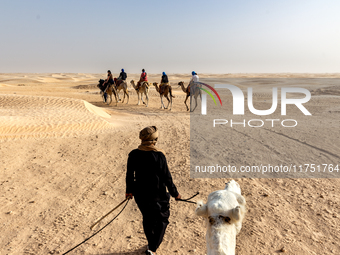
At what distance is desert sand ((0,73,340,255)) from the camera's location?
4.24 meters

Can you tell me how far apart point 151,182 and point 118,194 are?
2587 mm

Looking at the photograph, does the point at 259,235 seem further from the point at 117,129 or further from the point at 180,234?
the point at 117,129

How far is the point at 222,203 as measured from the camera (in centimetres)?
181

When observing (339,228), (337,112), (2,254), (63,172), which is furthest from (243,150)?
(337,112)

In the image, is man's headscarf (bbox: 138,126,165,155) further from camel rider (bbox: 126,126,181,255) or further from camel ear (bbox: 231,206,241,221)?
camel ear (bbox: 231,206,241,221)

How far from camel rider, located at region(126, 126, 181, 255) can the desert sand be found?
59 cm

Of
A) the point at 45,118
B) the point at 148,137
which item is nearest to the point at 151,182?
the point at 148,137

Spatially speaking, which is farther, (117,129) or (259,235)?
(117,129)

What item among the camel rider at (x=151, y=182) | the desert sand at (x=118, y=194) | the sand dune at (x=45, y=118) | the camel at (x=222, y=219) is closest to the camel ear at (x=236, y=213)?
the camel at (x=222, y=219)

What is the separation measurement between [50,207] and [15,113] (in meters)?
9.05

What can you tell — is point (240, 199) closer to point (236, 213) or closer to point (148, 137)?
point (236, 213)

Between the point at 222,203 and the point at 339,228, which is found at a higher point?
the point at 222,203

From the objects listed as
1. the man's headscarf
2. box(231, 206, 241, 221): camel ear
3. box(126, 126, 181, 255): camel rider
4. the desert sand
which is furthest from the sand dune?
box(231, 206, 241, 221): camel ear

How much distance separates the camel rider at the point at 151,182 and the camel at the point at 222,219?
1.67 meters
